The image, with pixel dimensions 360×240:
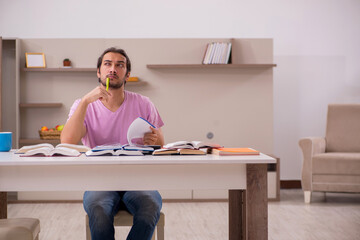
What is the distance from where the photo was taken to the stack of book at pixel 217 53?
14.5ft

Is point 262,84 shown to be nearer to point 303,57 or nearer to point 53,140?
point 303,57

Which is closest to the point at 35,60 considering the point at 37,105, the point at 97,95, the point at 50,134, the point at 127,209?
the point at 37,105

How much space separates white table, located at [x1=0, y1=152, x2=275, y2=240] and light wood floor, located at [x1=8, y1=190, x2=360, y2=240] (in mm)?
1453

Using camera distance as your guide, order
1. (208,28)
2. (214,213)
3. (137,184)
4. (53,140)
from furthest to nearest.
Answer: (208,28) < (53,140) < (214,213) < (137,184)

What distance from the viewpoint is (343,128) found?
4637 mm

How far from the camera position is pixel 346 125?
464 centimetres

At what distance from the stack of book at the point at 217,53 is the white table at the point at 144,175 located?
2.86m

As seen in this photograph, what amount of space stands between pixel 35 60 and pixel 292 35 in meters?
2.93

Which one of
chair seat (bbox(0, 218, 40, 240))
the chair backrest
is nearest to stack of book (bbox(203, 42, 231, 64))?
the chair backrest

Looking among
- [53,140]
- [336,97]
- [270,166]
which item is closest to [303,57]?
[336,97]

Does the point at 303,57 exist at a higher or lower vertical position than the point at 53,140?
higher

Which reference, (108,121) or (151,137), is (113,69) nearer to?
(108,121)

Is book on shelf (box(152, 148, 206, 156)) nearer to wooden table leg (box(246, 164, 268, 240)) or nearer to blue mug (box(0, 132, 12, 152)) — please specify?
wooden table leg (box(246, 164, 268, 240))

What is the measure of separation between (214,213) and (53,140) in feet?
5.67
